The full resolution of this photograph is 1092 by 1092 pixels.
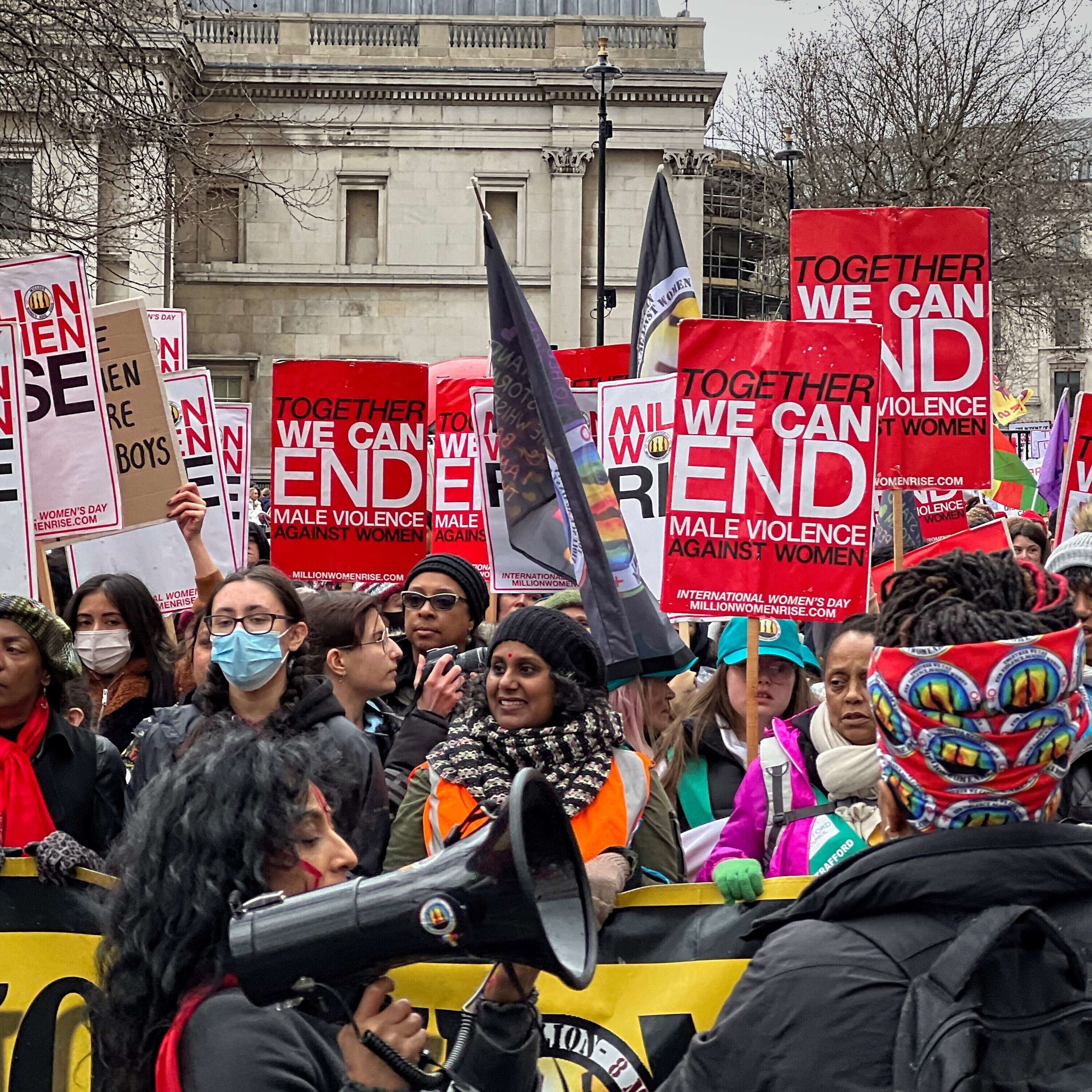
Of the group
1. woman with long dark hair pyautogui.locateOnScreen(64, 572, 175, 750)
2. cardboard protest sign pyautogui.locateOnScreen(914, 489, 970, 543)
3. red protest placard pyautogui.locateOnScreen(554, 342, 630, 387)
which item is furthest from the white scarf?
cardboard protest sign pyautogui.locateOnScreen(914, 489, 970, 543)

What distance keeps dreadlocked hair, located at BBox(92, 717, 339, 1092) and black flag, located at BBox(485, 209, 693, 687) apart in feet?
9.25

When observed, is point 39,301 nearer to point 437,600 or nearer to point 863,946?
point 437,600

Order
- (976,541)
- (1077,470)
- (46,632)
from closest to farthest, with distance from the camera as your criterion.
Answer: (46,632) → (976,541) → (1077,470)

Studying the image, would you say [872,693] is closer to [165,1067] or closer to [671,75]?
[165,1067]

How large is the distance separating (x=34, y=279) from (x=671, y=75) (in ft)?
124

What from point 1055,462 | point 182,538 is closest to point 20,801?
point 182,538

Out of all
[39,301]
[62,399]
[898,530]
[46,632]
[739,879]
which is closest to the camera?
[739,879]

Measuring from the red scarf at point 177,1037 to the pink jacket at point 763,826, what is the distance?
175 centimetres

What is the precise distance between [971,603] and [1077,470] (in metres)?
6.77

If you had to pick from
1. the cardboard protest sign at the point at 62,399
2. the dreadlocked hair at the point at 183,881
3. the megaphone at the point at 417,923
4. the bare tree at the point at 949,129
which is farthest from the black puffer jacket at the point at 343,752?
the bare tree at the point at 949,129

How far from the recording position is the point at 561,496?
5824 mm

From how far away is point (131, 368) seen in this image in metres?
7.06

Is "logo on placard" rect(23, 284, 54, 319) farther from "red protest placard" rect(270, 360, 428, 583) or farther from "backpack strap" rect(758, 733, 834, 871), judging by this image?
"backpack strap" rect(758, 733, 834, 871)

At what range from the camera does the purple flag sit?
13320 millimetres
